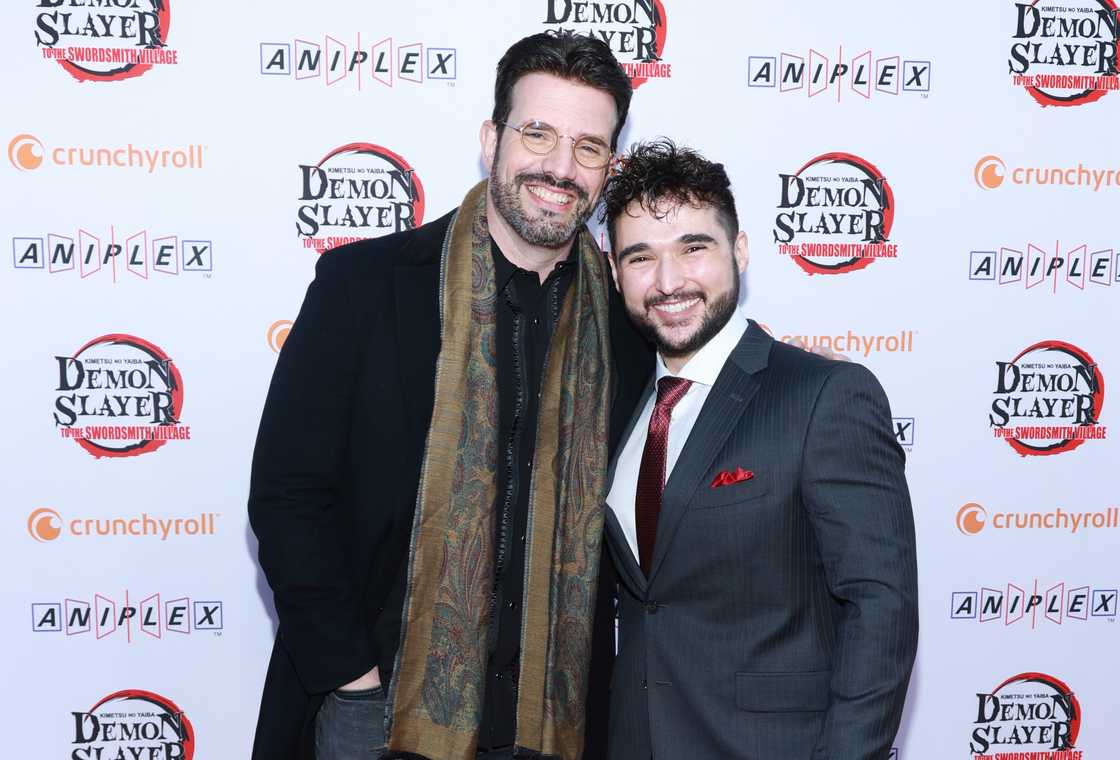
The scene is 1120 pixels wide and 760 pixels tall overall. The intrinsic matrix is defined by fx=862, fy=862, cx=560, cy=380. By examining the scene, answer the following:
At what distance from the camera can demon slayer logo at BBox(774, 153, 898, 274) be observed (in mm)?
2963

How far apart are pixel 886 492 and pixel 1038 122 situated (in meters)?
2.12

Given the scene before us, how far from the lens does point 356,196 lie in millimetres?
2818

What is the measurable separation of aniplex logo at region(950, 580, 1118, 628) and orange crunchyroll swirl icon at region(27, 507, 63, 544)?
122 inches

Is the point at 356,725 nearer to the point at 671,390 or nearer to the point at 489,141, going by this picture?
the point at 671,390

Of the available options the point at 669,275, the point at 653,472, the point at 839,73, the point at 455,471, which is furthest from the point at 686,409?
the point at 839,73

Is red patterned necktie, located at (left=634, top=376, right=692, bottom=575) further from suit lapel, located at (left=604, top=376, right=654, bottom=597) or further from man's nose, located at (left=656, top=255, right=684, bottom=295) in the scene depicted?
man's nose, located at (left=656, top=255, right=684, bottom=295)

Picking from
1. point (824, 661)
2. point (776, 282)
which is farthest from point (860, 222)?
point (824, 661)

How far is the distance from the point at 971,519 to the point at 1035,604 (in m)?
0.42

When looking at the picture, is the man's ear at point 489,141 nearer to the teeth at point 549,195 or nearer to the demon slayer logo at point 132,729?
the teeth at point 549,195

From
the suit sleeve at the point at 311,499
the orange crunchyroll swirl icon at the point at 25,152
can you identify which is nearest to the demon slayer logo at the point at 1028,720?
the suit sleeve at the point at 311,499

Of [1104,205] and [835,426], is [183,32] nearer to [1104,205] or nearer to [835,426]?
[835,426]

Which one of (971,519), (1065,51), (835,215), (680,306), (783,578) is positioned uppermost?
(1065,51)

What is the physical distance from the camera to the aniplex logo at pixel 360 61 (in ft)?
8.96

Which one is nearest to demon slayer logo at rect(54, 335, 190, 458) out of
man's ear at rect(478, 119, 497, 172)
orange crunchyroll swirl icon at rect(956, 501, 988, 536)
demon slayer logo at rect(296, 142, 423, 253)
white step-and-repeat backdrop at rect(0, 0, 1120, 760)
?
white step-and-repeat backdrop at rect(0, 0, 1120, 760)
